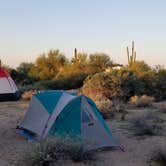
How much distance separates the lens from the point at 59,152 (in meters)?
9.27

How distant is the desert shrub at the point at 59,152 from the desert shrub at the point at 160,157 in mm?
1383

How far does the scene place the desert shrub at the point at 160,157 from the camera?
898 centimetres

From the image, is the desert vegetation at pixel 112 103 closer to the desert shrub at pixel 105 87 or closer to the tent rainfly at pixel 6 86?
the desert shrub at pixel 105 87

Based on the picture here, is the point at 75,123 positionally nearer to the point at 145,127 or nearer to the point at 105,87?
the point at 145,127

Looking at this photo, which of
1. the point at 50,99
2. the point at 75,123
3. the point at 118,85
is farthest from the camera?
the point at 118,85

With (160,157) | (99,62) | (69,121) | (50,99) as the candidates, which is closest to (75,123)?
(69,121)

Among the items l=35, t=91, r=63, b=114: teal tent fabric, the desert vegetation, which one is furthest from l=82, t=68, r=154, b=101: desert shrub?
l=35, t=91, r=63, b=114: teal tent fabric

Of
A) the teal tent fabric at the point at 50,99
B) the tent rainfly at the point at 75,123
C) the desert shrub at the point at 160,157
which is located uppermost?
the teal tent fabric at the point at 50,99

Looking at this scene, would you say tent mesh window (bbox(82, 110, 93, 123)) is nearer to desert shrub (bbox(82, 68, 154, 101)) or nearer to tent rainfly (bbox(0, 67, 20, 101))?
tent rainfly (bbox(0, 67, 20, 101))

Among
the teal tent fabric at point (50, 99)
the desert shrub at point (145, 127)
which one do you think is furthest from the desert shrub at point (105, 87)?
the teal tent fabric at point (50, 99)

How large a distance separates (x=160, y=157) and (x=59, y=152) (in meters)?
2.23

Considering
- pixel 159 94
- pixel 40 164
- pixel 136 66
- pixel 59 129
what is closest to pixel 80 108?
pixel 59 129

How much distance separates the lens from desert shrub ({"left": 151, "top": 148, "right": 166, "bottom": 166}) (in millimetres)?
8984

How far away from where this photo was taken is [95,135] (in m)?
10.6
